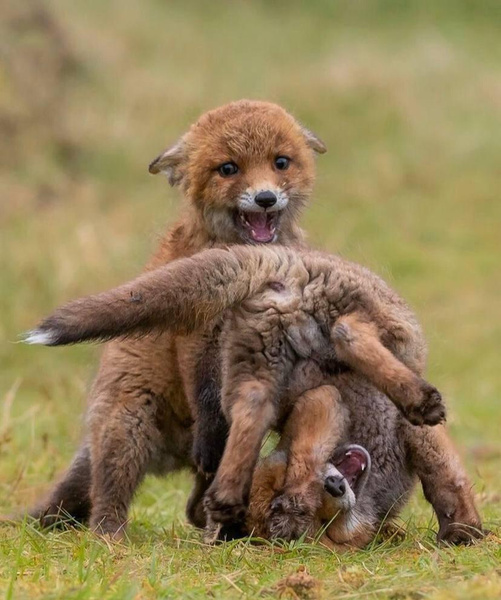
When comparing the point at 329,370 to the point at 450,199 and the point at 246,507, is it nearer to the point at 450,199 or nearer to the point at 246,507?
the point at 246,507

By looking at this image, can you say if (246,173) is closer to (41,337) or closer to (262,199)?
(262,199)

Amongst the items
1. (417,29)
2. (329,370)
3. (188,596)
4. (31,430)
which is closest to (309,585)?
(188,596)

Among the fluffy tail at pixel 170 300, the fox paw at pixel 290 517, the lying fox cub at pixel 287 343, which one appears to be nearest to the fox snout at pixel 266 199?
the lying fox cub at pixel 287 343

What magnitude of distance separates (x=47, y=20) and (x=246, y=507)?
16.7m

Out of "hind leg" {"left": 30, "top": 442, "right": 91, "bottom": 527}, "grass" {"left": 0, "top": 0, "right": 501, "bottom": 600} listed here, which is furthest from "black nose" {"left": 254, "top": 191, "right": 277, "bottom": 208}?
"hind leg" {"left": 30, "top": 442, "right": 91, "bottom": 527}

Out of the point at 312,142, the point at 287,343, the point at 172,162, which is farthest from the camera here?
the point at 312,142

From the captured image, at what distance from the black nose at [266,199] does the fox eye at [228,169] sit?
10.6 inches

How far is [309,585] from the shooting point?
4.68 metres

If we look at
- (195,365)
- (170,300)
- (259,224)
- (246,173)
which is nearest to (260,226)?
(259,224)

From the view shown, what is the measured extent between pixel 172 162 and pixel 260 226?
83 cm

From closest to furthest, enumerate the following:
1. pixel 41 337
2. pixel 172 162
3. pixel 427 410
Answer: pixel 41 337
pixel 427 410
pixel 172 162

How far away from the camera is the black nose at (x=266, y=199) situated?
6941mm

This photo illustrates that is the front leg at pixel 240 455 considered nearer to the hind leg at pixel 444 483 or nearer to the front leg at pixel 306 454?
the front leg at pixel 306 454

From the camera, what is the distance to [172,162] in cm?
758
